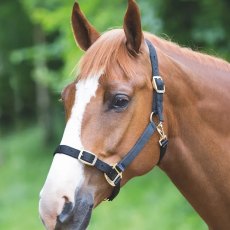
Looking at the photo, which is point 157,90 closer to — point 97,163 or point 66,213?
point 97,163

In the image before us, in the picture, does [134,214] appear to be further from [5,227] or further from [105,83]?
[105,83]

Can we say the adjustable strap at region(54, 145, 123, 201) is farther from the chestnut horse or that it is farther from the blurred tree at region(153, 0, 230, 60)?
the blurred tree at region(153, 0, 230, 60)

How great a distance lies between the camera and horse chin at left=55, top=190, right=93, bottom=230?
118 inches

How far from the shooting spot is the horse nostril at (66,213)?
3.00 meters

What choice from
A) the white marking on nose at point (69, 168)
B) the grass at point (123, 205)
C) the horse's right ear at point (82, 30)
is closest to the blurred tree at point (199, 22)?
the grass at point (123, 205)

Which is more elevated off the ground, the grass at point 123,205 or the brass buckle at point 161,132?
the brass buckle at point 161,132

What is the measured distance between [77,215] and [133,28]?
1034mm

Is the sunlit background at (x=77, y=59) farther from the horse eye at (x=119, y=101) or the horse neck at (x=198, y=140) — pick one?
the horse neck at (x=198, y=140)

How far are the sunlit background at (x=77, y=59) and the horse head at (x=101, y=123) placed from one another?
0.30 m

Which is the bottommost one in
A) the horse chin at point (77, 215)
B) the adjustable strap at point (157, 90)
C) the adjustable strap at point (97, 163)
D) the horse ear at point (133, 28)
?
the horse chin at point (77, 215)

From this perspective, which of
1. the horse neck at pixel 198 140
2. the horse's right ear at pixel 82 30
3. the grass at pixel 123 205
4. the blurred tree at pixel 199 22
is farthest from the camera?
the grass at pixel 123 205

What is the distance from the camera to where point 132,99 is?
126 inches

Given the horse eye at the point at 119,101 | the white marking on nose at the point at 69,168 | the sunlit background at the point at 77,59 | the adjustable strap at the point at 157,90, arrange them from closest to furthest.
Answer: the white marking on nose at the point at 69,168 → the horse eye at the point at 119,101 → the adjustable strap at the point at 157,90 → the sunlit background at the point at 77,59

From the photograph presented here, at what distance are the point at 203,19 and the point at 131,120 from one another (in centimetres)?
599
